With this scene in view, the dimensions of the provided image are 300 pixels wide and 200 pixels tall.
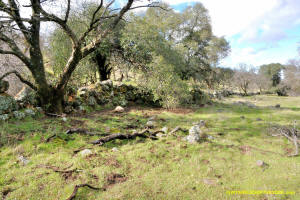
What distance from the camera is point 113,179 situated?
12.0 ft

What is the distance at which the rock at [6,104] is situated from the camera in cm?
695

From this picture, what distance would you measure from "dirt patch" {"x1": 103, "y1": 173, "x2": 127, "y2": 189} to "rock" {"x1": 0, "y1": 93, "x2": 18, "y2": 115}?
6143 millimetres

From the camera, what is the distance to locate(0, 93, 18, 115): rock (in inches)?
274

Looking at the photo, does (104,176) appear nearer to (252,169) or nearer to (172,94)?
(252,169)

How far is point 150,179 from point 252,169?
105 inches

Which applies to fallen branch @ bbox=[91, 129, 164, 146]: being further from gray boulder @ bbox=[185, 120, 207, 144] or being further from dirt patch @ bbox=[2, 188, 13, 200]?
dirt patch @ bbox=[2, 188, 13, 200]

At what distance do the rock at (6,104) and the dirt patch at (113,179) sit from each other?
614cm

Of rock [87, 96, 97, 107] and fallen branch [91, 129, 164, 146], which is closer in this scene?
fallen branch [91, 129, 164, 146]

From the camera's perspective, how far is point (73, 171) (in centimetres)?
378

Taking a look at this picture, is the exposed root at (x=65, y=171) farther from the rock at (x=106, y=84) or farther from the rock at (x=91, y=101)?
the rock at (x=106, y=84)

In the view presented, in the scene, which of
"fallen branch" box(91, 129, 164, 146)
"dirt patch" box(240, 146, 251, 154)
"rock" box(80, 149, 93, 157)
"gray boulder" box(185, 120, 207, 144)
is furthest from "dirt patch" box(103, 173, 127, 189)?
"dirt patch" box(240, 146, 251, 154)

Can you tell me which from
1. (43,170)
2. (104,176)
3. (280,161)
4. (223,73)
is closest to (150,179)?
(104,176)

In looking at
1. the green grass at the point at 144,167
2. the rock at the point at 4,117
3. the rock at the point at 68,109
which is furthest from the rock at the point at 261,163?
the rock at the point at 4,117

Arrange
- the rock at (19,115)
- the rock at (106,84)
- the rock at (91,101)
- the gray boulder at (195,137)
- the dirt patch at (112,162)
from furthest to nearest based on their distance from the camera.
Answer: the rock at (106,84) < the rock at (91,101) < the rock at (19,115) < the gray boulder at (195,137) < the dirt patch at (112,162)
